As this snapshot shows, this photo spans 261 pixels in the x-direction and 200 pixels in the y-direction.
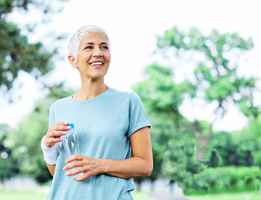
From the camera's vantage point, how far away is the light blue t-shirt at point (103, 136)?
1265mm

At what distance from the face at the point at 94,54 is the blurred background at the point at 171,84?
1.90 m

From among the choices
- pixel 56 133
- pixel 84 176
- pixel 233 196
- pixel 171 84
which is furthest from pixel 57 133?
pixel 233 196

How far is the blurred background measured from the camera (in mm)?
3221

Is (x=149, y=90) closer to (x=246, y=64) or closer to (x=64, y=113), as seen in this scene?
(x=246, y=64)

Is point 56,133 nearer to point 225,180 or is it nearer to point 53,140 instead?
point 53,140

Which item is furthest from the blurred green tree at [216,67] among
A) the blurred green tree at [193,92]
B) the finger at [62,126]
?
the finger at [62,126]

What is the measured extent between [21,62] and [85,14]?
43cm

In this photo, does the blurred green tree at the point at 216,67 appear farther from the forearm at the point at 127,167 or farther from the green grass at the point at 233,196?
the forearm at the point at 127,167

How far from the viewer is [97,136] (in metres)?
1.27

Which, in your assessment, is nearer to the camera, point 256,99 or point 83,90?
point 83,90

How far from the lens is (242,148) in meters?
3.25

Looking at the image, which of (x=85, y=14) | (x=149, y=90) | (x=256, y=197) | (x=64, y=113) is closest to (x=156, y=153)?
(x=149, y=90)

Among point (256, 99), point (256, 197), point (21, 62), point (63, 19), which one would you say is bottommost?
point (256, 197)

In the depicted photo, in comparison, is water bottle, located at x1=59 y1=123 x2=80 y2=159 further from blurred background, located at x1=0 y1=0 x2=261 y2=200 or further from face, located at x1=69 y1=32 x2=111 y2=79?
blurred background, located at x1=0 y1=0 x2=261 y2=200
